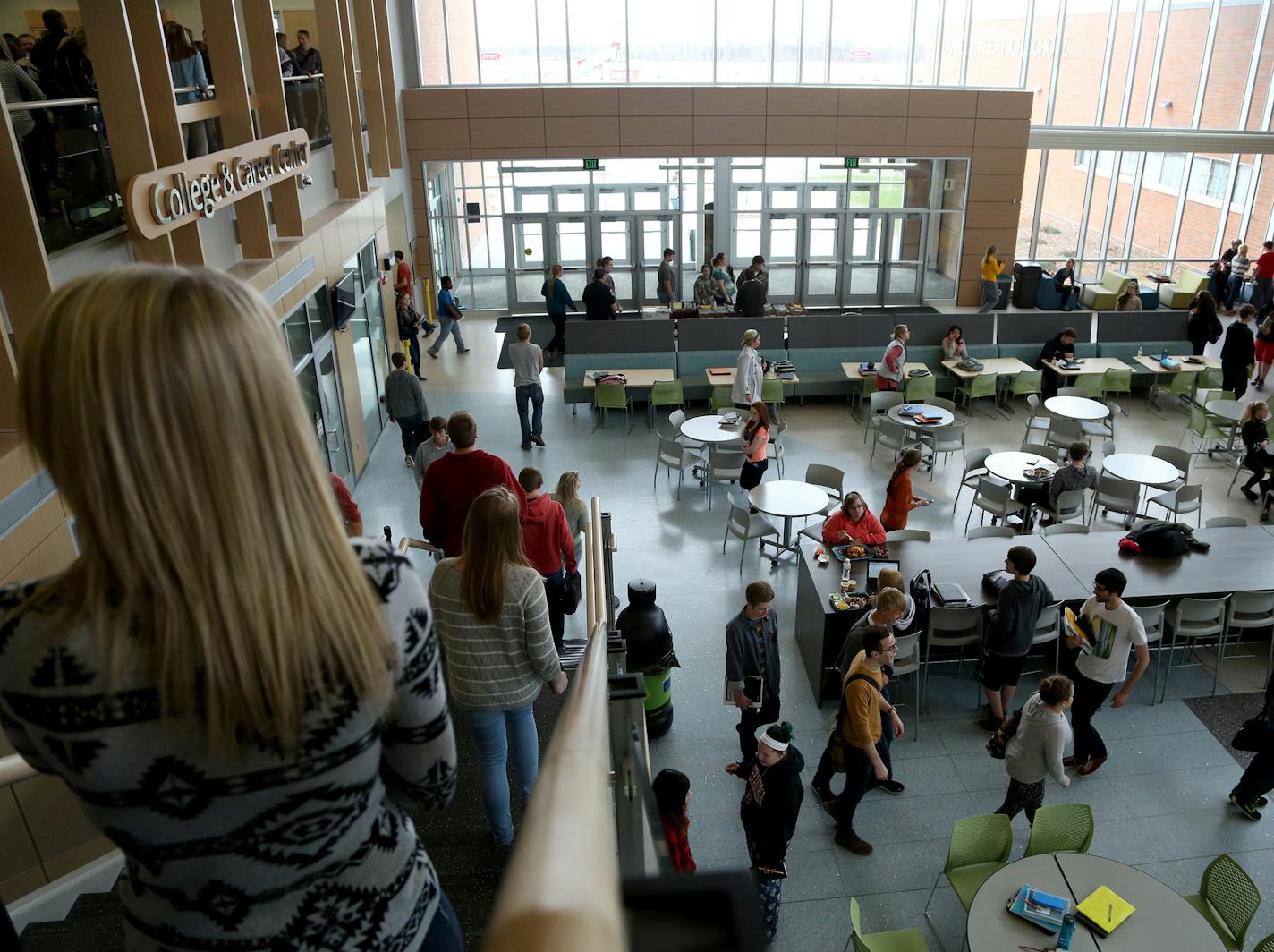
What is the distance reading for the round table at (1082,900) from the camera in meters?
4.50

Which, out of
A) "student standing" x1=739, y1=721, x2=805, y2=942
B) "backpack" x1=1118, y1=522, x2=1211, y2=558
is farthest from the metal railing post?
"backpack" x1=1118, y1=522, x2=1211, y2=558

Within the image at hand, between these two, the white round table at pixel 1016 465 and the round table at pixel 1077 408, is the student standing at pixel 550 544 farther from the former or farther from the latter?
the round table at pixel 1077 408

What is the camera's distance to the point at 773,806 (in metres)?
5.02

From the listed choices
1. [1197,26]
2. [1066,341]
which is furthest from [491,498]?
[1197,26]

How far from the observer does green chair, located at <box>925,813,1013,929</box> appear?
205 inches

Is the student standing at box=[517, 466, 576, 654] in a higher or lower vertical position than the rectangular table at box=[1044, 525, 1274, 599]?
higher

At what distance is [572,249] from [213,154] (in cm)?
1264

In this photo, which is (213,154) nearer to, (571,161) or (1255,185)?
(571,161)

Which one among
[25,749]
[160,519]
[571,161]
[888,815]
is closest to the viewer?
[160,519]

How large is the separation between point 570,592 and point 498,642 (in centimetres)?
278

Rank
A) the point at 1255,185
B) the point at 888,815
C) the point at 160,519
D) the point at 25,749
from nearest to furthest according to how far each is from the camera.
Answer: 1. the point at 160,519
2. the point at 25,749
3. the point at 888,815
4. the point at 1255,185

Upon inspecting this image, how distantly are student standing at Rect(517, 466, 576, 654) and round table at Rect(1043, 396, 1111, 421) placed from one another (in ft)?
27.3

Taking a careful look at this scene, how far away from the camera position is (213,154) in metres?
7.25

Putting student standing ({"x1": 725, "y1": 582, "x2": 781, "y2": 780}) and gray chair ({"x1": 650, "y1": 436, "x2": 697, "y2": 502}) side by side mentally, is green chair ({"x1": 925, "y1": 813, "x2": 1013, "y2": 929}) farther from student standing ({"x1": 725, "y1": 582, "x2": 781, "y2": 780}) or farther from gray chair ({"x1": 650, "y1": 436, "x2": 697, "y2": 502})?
gray chair ({"x1": 650, "y1": 436, "x2": 697, "y2": 502})
